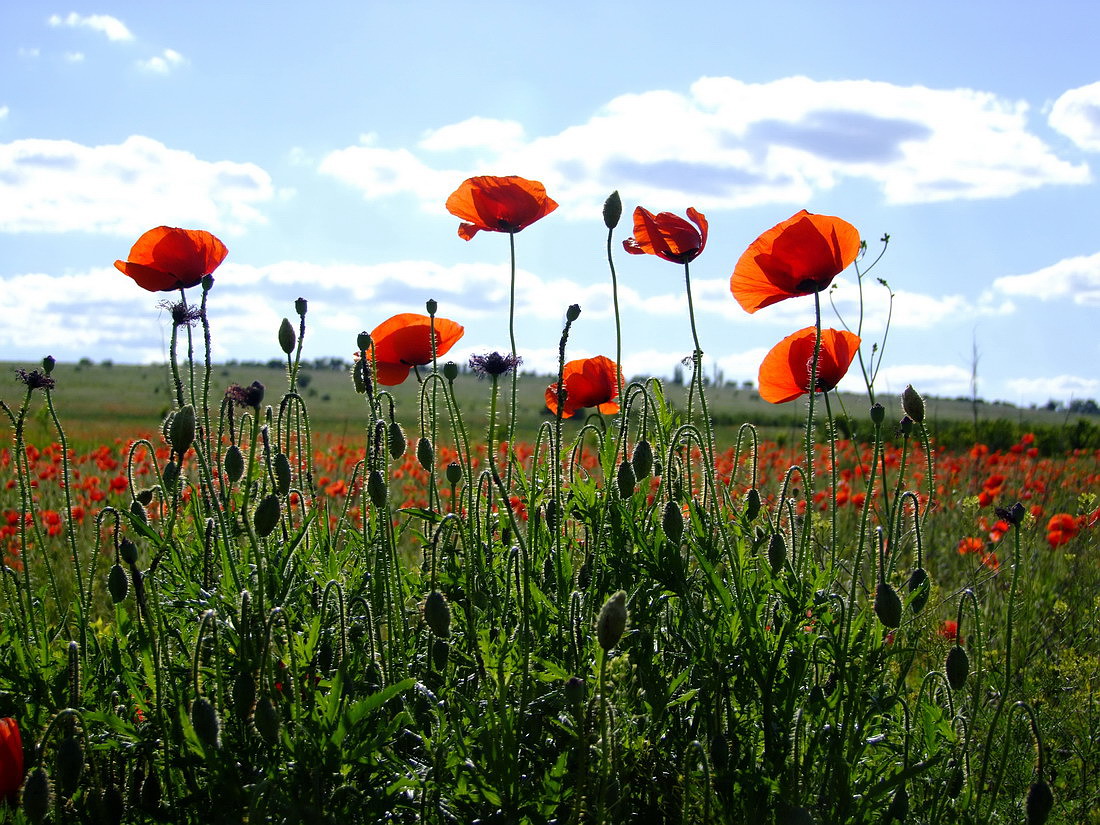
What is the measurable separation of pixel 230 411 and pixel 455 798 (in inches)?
55.3

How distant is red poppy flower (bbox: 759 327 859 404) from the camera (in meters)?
2.56

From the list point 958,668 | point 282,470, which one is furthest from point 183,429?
point 958,668

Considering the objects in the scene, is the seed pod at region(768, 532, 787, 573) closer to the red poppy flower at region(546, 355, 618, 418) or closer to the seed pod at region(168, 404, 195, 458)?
the red poppy flower at region(546, 355, 618, 418)

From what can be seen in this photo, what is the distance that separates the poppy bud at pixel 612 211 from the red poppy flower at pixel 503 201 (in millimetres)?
315

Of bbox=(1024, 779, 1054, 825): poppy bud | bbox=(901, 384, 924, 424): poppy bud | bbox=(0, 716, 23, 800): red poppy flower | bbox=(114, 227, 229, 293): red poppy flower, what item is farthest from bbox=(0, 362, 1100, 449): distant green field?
bbox=(1024, 779, 1054, 825): poppy bud

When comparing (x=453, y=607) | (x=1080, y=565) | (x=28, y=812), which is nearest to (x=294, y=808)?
(x=28, y=812)

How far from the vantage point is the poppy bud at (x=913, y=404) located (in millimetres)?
Result: 2342

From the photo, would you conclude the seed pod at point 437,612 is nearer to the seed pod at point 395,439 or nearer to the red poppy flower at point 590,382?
the seed pod at point 395,439

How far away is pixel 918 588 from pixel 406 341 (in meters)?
1.52

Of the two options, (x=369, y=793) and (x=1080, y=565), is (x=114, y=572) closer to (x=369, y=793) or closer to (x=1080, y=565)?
(x=369, y=793)

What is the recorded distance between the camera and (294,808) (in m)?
1.59

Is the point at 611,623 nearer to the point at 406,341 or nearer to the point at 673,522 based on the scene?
the point at 673,522

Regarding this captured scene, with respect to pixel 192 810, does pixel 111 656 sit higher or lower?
higher

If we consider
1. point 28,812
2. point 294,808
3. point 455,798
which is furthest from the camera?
point 455,798
